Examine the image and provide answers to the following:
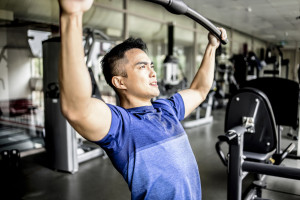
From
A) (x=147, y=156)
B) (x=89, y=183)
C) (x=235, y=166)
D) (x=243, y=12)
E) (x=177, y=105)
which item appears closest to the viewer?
(x=147, y=156)

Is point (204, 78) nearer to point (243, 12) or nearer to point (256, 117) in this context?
point (256, 117)

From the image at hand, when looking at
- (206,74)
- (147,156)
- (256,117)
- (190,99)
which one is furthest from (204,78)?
(256,117)

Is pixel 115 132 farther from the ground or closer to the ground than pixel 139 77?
closer to the ground

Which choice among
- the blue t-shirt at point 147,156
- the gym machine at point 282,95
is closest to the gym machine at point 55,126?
the gym machine at point 282,95

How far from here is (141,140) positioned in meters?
0.88

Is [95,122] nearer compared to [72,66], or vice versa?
[72,66]

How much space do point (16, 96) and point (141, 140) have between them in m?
3.65

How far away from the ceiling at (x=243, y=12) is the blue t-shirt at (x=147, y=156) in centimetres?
51

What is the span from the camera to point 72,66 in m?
0.63

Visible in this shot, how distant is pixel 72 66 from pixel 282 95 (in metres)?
2.40

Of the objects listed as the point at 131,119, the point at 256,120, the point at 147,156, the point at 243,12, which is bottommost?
the point at 256,120

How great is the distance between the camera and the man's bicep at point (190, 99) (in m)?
1.25

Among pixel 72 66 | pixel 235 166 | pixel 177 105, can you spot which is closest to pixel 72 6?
pixel 72 66

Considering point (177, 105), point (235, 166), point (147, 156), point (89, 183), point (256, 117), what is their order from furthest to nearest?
point (89, 183)
point (256, 117)
point (235, 166)
point (177, 105)
point (147, 156)
